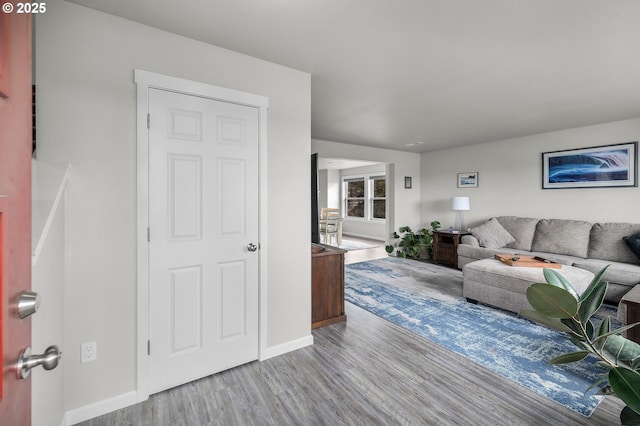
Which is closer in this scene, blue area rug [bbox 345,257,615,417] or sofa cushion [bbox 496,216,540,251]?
blue area rug [bbox 345,257,615,417]

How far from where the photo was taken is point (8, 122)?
577 mm

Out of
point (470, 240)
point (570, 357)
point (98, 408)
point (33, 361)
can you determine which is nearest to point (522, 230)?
point (470, 240)

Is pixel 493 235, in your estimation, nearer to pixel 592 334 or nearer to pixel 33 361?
pixel 592 334

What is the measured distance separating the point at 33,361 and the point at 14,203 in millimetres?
340

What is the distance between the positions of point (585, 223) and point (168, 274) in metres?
5.54

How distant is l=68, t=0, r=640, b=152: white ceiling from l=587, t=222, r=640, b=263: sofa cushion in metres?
1.52

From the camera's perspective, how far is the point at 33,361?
63 cm

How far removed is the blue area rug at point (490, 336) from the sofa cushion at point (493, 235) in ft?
3.49

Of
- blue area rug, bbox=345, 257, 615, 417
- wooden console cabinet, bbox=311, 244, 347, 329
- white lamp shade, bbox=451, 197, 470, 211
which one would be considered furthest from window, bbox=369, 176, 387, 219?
wooden console cabinet, bbox=311, 244, 347, 329

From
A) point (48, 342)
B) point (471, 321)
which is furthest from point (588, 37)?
point (48, 342)

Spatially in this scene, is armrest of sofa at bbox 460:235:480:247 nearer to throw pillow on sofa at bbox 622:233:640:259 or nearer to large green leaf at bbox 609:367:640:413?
throw pillow on sofa at bbox 622:233:640:259

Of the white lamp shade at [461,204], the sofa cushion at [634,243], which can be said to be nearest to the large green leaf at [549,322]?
the sofa cushion at [634,243]

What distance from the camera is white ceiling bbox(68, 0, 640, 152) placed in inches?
67.9

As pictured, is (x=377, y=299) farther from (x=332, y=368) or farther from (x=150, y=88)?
(x=150, y=88)
